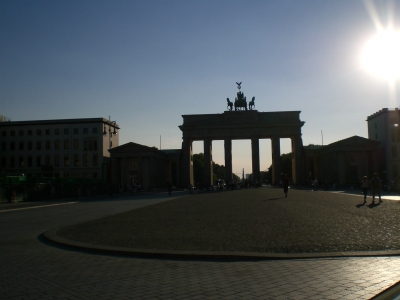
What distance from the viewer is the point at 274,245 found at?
10.4 m

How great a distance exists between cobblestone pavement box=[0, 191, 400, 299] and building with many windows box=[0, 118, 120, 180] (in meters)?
83.1

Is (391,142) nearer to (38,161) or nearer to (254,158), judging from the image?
(254,158)

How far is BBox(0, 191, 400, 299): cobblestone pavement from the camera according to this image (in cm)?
656

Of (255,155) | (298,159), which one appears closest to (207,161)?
(255,155)

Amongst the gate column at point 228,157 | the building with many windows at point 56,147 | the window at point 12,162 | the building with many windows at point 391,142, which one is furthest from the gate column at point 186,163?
the building with many windows at point 391,142

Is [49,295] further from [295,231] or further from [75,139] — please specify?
[75,139]

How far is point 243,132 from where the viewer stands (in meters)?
89.7

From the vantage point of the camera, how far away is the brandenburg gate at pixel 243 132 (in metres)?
88.6

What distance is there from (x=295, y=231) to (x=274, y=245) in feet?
8.60

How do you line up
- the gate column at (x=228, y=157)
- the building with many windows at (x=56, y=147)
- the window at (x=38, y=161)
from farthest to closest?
the window at (x=38, y=161) < the building with many windows at (x=56, y=147) < the gate column at (x=228, y=157)

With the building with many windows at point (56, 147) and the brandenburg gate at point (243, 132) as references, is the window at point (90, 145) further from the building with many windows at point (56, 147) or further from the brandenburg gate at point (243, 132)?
the brandenburg gate at point (243, 132)

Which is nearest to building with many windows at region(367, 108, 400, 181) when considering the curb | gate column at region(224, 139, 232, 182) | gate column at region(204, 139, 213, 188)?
gate column at region(224, 139, 232, 182)

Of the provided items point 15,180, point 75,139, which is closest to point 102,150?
point 75,139

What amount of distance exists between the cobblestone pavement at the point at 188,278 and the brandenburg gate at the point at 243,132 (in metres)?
79.2
